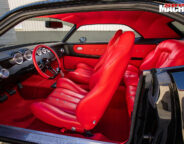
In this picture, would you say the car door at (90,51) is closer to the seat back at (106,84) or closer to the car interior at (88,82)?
the car interior at (88,82)

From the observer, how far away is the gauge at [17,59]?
60.9 inches

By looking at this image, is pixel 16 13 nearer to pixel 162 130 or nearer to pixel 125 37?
pixel 125 37

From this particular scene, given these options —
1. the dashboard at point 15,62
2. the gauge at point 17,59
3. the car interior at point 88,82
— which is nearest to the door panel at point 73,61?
the car interior at point 88,82

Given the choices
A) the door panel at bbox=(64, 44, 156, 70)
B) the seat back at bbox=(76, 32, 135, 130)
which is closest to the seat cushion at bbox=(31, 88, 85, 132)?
the seat back at bbox=(76, 32, 135, 130)

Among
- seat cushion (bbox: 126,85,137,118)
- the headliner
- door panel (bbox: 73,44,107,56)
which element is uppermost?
the headliner

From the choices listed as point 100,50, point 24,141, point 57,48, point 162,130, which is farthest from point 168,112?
point 57,48

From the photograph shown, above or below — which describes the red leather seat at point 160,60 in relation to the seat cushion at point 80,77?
above

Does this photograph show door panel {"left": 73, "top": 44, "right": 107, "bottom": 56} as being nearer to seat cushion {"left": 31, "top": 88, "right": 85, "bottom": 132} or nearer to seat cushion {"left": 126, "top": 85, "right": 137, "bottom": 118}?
seat cushion {"left": 126, "top": 85, "right": 137, "bottom": 118}

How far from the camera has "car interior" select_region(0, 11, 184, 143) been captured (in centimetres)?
92

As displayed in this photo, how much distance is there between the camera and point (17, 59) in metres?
1.63

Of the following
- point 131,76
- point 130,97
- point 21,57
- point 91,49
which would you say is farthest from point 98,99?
point 91,49

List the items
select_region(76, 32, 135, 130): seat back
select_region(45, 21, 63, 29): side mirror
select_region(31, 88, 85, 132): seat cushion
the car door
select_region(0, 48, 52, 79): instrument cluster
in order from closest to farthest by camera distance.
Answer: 1. select_region(76, 32, 135, 130): seat back
2. select_region(31, 88, 85, 132): seat cushion
3. select_region(0, 48, 52, 79): instrument cluster
4. select_region(45, 21, 63, 29): side mirror
5. the car door

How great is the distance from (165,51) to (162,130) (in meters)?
1.20

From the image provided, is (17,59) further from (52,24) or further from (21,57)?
(52,24)
